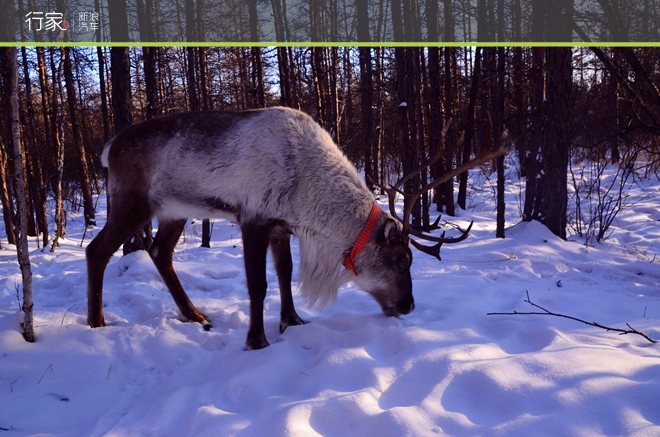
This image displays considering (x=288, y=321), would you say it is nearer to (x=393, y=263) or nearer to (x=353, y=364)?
(x=393, y=263)

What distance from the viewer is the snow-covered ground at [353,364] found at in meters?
2.00

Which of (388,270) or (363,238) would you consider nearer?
(363,238)

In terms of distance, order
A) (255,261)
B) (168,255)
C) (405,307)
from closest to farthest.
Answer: (255,261), (405,307), (168,255)

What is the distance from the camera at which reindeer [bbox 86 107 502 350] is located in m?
3.31

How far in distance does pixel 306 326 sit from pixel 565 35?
391 cm

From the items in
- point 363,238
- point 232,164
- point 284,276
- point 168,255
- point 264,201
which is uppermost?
point 232,164

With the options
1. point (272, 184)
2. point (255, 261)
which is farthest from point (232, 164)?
point (255, 261)

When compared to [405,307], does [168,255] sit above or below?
above

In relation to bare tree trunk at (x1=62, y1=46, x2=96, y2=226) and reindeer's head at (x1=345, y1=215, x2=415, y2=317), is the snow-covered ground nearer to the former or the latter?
reindeer's head at (x1=345, y1=215, x2=415, y2=317)

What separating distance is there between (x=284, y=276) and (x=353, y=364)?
50.4 inches

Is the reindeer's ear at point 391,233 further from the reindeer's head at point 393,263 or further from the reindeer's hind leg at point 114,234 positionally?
the reindeer's hind leg at point 114,234

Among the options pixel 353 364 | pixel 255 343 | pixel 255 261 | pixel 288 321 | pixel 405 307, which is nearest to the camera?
pixel 353 364

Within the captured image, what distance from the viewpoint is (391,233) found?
3.38m

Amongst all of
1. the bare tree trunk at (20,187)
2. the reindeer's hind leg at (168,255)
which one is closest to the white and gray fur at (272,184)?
the reindeer's hind leg at (168,255)
